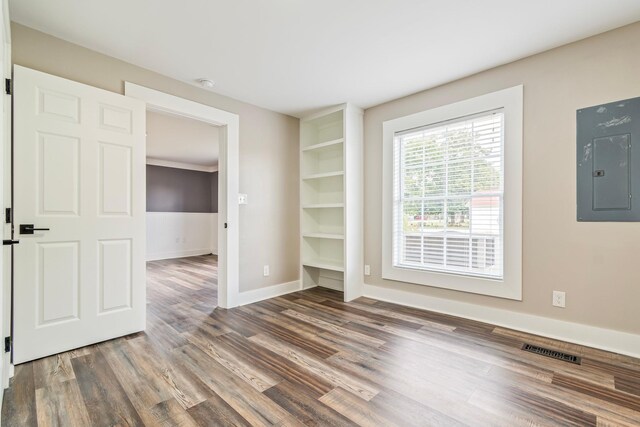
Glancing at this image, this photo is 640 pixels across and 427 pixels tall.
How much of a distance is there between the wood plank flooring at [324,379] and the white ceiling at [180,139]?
2.81 metres

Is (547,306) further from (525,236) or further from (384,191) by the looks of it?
(384,191)

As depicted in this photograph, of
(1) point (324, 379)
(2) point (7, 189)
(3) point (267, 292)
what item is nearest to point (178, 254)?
(3) point (267, 292)

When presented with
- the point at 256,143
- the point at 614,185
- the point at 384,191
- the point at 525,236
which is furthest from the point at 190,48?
the point at 614,185

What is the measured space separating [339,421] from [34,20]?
3.23 m

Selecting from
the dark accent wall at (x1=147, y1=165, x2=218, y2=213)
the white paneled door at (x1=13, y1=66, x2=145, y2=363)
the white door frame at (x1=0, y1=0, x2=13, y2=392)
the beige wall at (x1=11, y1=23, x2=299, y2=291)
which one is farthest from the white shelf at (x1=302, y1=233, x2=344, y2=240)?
the dark accent wall at (x1=147, y1=165, x2=218, y2=213)

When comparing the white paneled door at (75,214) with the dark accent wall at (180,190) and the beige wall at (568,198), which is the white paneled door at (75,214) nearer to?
the beige wall at (568,198)

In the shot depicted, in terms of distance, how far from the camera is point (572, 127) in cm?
239

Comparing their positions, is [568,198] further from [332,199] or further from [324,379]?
[332,199]

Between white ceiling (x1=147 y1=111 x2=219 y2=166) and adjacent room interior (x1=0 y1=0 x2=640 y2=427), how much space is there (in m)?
1.53

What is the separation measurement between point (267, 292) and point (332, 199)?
1515mm

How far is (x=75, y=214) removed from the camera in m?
2.30

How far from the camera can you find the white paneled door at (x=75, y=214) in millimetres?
2086

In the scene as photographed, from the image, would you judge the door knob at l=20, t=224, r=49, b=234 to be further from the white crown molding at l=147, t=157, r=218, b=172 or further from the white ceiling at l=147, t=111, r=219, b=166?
the white crown molding at l=147, t=157, r=218, b=172

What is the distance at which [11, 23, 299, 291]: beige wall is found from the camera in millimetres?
2529
